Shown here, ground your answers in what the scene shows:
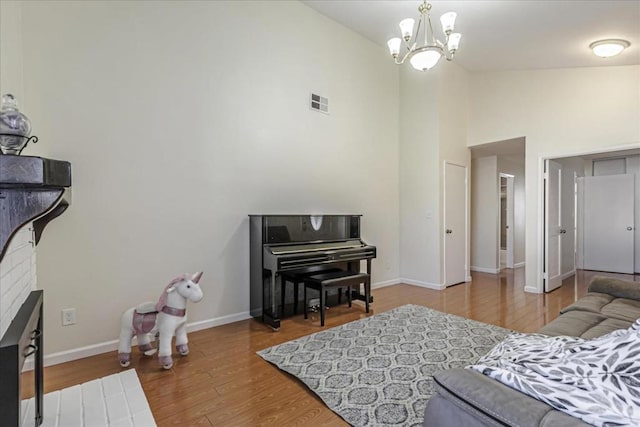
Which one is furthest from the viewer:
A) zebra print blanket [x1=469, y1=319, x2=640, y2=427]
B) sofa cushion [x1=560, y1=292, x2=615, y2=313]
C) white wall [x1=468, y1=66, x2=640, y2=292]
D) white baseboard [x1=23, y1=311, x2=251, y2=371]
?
white wall [x1=468, y1=66, x2=640, y2=292]

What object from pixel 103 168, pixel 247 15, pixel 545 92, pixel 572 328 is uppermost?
pixel 247 15

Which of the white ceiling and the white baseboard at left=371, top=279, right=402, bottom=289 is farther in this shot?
the white baseboard at left=371, top=279, right=402, bottom=289

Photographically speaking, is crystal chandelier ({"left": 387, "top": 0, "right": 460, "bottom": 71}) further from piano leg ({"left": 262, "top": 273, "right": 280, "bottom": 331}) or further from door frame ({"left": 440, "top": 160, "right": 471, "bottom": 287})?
piano leg ({"left": 262, "top": 273, "right": 280, "bottom": 331})

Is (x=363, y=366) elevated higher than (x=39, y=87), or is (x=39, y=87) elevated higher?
(x=39, y=87)

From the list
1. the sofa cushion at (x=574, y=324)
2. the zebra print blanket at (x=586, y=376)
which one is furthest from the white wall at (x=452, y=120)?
the zebra print blanket at (x=586, y=376)

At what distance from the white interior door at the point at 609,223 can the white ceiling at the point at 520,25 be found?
3.63 metres

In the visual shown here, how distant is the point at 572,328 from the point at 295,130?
3224mm

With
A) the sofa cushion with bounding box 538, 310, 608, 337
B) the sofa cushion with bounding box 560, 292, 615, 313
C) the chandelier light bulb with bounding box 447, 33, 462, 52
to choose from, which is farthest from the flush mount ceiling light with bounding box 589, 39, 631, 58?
the sofa cushion with bounding box 538, 310, 608, 337

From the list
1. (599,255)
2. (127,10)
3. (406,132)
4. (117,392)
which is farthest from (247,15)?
(599,255)

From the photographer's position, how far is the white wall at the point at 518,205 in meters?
6.88

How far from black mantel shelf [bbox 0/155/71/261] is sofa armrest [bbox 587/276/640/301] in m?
3.74

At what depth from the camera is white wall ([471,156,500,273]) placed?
20.9 feet

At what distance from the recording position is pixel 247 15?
3.56m

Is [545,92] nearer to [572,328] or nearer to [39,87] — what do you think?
[572,328]
